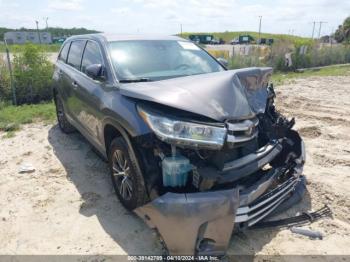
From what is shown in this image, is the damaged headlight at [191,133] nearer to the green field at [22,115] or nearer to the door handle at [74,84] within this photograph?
the door handle at [74,84]

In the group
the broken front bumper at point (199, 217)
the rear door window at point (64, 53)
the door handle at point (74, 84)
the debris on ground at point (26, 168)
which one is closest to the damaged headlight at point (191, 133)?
the broken front bumper at point (199, 217)

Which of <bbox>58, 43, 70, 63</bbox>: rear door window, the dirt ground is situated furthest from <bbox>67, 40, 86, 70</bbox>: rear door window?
the dirt ground

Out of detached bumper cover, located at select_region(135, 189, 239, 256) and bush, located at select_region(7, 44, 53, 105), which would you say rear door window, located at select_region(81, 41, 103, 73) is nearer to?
detached bumper cover, located at select_region(135, 189, 239, 256)

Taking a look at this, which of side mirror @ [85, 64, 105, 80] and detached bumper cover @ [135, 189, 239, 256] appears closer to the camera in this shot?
detached bumper cover @ [135, 189, 239, 256]

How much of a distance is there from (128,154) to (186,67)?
1546mm

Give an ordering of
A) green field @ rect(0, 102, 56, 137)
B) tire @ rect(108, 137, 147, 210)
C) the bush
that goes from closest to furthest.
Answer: tire @ rect(108, 137, 147, 210), green field @ rect(0, 102, 56, 137), the bush

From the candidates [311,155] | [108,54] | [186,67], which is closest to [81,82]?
[108,54]

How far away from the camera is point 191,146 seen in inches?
101

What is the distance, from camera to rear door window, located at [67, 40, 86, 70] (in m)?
4.78

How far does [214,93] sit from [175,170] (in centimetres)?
77

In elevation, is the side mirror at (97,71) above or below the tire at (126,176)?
above

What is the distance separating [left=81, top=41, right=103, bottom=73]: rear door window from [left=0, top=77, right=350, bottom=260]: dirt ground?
57.0 inches

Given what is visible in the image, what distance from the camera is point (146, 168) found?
2.81m

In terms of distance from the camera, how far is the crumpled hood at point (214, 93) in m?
2.70
